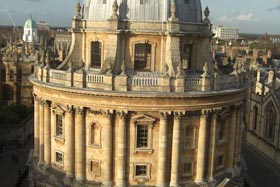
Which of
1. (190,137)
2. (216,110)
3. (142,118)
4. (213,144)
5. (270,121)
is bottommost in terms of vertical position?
(270,121)

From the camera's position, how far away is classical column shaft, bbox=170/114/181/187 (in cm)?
2983

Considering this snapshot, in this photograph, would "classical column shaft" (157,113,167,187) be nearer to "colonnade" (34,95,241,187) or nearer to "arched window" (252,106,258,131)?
"colonnade" (34,95,241,187)

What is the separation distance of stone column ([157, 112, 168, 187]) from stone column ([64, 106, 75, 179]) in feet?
21.1

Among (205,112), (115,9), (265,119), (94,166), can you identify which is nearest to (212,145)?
(205,112)

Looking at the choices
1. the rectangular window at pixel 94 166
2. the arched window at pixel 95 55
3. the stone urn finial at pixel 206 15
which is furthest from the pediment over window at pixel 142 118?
the stone urn finial at pixel 206 15

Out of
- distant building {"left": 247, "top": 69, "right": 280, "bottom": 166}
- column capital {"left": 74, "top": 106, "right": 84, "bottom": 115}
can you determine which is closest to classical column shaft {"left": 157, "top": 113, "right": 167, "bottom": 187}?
column capital {"left": 74, "top": 106, "right": 84, "bottom": 115}

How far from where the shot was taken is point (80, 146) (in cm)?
3102

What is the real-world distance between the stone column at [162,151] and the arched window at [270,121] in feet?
78.4

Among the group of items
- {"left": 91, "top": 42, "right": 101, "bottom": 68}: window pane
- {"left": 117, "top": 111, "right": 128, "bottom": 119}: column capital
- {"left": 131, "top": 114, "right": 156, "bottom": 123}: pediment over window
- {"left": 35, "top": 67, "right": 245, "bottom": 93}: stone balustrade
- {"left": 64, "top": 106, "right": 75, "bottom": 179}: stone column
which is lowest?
{"left": 64, "top": 106, "right": 75, "bottom": 179}: stone column

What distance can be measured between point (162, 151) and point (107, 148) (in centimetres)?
386

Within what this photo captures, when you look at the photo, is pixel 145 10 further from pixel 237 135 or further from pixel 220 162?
pixel 220 162

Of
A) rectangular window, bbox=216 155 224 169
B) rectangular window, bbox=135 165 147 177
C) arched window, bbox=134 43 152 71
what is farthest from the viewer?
rectangular window, bbox=216 155 224 169

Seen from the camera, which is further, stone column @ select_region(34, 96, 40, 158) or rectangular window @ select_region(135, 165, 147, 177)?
stone column @ select_region(34, 96, 40, 158)

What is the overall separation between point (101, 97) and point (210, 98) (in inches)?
303
